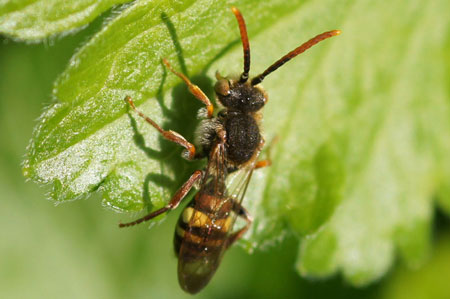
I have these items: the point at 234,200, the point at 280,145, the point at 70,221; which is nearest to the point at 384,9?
the point at 280,145

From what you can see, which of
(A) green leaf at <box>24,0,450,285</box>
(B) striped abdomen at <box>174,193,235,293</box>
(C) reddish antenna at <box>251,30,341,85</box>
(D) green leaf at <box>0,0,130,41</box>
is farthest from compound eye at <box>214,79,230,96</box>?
(D) green leaf at <box>0,0,130,41</box>

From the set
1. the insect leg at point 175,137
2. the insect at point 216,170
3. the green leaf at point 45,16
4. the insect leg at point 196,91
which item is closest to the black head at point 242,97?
the insect at point 216,170

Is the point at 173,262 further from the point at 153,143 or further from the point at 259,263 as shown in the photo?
the point at 153,143

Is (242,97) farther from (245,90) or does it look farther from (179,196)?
(179,196)

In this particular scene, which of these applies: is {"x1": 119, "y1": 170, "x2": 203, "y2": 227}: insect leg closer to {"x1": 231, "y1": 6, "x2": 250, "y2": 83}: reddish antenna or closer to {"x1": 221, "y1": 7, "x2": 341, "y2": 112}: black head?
{"x1": 221, "y1": 7, "x2": 341, "y2": 112}: black head

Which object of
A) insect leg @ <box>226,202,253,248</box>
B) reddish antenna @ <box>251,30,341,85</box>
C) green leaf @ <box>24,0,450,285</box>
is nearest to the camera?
green leaf @ <box>24,0,450,285</box>

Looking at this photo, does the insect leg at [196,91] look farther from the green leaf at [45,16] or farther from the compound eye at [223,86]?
the green leaf at [45,16]

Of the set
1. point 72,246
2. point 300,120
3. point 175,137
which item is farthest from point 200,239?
point 72,246
